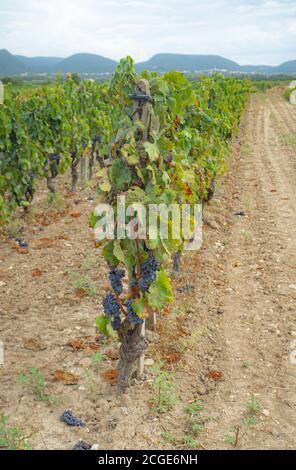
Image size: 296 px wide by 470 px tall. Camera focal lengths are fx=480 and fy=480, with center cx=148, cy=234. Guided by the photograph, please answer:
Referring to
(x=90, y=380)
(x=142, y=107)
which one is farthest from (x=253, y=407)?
(x=142, y=107)

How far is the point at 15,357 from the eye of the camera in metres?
4.99

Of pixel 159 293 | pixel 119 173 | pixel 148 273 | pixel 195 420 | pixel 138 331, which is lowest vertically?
pixel 195 420

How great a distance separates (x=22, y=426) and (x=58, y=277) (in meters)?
3.07

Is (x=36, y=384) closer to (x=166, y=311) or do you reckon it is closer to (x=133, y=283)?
(x=133, y=283)

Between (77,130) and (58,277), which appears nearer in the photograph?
(58,277)

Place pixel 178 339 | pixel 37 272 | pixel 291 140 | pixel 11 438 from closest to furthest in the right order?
1. pixel 11 438
2. pixel 178 339
3. pixel 37 272
4. pixel 291 140

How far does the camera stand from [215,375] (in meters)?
4.87

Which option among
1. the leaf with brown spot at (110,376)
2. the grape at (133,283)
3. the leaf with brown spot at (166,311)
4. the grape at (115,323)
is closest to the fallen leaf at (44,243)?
the leaf with brown spot at (166,311)

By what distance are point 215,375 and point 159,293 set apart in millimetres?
1427

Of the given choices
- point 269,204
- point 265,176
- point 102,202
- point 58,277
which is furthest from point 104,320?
point 265,176

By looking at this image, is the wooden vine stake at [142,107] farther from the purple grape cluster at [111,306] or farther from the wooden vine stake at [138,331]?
the purple grape cluster at [111,306]

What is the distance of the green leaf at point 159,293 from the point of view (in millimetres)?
3920

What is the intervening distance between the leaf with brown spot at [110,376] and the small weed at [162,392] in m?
0.37
